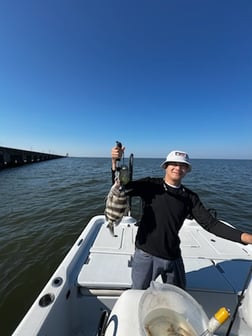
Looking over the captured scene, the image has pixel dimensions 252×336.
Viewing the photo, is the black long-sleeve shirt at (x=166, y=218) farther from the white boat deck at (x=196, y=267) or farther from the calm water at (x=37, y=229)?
the calm water at (x=37, y=229)

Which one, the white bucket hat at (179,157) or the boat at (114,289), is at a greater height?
the white bucket hat at (179,157)

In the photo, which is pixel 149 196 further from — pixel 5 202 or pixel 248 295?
pixel 5 202

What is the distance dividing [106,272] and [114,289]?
0.29 metres

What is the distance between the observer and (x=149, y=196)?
238cm

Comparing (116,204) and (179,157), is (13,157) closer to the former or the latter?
(116,204)

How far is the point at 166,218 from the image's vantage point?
7.38 feet

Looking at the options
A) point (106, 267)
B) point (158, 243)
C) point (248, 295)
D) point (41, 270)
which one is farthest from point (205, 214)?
point (41, 270)

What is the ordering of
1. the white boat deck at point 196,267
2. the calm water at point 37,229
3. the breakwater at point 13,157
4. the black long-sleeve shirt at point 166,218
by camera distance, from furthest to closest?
the breakwater at point 13,157 < the calm water at point 37,229 < the white boat deck at point 196,267 < the black long-sleeve shirt at point 166,218

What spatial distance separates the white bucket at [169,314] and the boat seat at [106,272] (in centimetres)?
121

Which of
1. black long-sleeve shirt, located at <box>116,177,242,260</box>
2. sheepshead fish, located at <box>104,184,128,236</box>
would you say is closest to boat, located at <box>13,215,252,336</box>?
black long-sleeve shirt, located at <box>116,177,242,260</box>

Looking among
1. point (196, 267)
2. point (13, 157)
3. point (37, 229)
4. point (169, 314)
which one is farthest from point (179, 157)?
point (13, 157)

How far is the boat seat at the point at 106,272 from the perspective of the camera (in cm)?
259

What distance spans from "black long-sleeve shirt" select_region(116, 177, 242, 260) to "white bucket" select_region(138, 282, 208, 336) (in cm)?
63

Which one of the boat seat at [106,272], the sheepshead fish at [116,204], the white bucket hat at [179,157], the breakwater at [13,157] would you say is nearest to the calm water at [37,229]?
the boat seat at [106,272]
